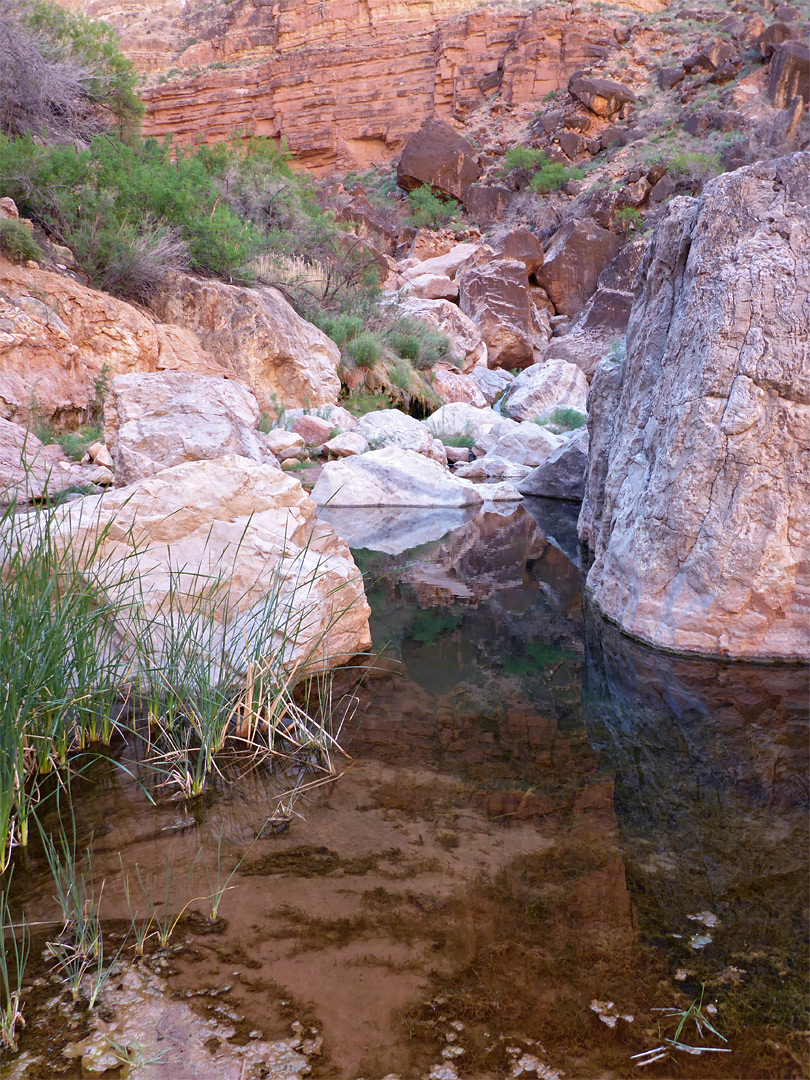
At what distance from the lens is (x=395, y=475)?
8031 millimetres

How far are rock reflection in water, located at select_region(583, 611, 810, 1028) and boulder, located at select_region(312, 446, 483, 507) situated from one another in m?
4.43

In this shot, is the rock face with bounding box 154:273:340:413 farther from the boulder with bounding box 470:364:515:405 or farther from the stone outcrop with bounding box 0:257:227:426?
the boulder with bounding box 470:364:515:405

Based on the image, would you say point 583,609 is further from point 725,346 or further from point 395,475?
point 395,475

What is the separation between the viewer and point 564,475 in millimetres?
8469

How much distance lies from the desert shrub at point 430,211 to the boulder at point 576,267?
6.44 meters

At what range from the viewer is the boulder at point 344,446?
8773 millimetres

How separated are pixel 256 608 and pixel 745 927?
2.06 m

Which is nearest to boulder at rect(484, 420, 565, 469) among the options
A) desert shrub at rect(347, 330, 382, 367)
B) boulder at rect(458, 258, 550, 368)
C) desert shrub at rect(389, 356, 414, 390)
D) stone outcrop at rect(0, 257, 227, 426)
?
desert shrub at rect(389, 356, 414, 390)

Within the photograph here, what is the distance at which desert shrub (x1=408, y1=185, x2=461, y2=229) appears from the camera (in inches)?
998

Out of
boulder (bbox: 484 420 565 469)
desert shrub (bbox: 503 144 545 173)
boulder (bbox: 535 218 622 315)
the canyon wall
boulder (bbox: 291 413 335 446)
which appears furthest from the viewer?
the canyon wall

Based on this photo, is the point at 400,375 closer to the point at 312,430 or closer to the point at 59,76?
the point at 312,430

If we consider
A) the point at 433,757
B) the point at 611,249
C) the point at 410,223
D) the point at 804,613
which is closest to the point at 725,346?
the point at 804,613

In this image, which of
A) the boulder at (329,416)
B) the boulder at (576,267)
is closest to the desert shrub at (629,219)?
the boulder at (576,267)

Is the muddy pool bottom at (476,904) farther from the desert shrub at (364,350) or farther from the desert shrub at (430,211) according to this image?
the desert shrub at (430,211)
